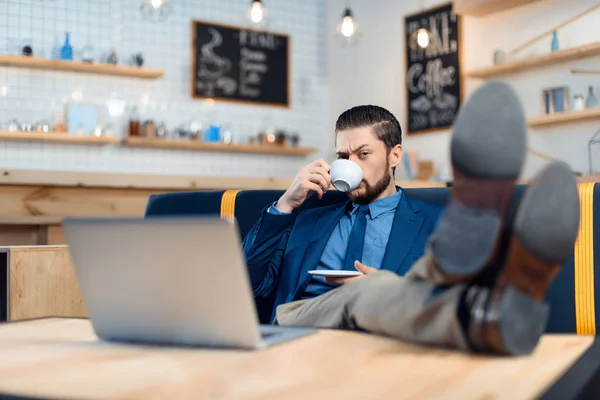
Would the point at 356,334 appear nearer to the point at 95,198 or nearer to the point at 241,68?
the point at 95,198

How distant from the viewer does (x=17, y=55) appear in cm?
506

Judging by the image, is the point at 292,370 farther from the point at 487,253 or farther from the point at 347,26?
the point at 347,26

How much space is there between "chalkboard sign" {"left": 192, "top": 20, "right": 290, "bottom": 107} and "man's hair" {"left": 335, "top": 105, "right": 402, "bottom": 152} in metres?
3.72

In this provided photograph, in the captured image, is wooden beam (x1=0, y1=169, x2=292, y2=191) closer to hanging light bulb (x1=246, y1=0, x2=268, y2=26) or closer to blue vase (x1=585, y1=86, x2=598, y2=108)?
hanging light bulb (x1=246, y1=0, x2=268, y2=26)

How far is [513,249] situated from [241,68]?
5391 millimetres

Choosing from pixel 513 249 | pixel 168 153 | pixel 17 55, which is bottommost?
pixel 513 249

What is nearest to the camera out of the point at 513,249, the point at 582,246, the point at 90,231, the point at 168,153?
the point at 513,249

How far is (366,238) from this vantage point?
6.65 ft

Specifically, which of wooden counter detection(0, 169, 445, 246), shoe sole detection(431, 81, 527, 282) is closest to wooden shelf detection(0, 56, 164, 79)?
wooden counter detection(0, 169, 445, 246)

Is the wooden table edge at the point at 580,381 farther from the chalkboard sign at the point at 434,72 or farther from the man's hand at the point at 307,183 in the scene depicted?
the chalkboard sign at the point at 434,72

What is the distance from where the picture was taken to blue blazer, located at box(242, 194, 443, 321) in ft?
6.25

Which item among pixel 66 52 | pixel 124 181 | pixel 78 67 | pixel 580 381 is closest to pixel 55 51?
pixel 66 52

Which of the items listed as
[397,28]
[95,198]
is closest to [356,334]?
[95,198]

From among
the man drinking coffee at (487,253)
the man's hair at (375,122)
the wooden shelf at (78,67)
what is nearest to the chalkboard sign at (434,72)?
the wooden shelf at (78,67)
